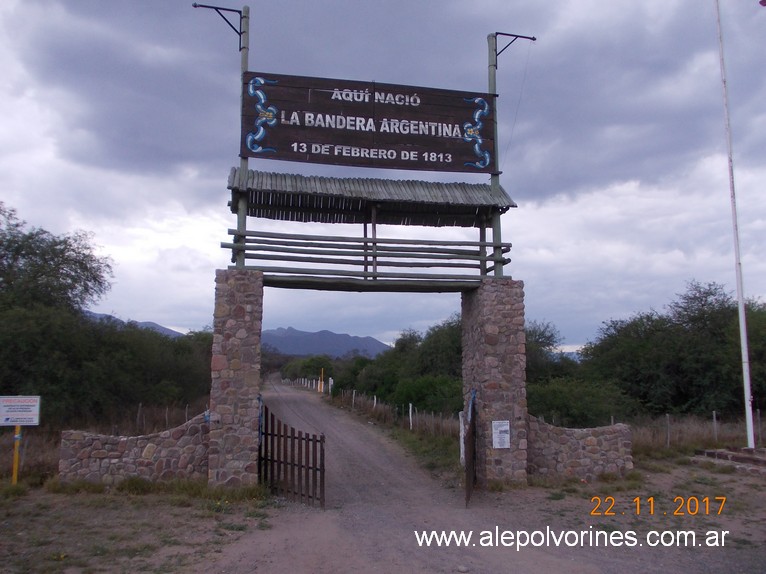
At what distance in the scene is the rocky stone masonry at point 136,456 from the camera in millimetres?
10445

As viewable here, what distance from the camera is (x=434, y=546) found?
26.3 ft

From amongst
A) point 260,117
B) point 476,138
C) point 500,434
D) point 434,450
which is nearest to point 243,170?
point 260,117

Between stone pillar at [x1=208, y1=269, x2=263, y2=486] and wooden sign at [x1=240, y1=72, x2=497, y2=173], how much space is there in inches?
104

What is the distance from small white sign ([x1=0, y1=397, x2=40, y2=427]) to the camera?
1065 cm

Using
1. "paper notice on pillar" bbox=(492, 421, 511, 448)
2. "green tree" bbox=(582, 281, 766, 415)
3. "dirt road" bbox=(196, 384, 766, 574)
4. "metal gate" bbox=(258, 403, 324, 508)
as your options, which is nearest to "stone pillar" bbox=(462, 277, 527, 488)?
"paper notice on pillar" bbox=(492, 421, 511, 448)

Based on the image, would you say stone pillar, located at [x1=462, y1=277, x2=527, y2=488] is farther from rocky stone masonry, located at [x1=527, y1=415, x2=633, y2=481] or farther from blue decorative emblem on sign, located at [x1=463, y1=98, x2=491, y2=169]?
blue decorative emblem on sign, located at [x1=463, y1=98, x2=491, y2=169]

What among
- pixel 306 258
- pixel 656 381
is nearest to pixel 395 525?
pixel 306 258

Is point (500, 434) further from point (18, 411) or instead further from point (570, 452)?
point (18, 411)

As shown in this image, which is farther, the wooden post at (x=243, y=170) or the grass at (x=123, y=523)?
the wooden post at (x=243, y=170)

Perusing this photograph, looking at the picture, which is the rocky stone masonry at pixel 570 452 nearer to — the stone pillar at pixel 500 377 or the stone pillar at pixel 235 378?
the stone pillar at pixel 500 377
